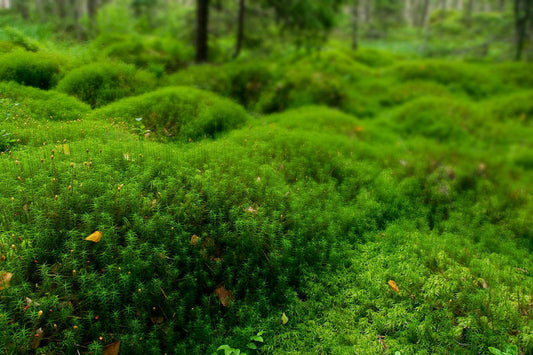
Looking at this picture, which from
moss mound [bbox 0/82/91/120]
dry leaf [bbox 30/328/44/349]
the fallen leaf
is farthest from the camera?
moss mound [bbox 0/82/91/120]

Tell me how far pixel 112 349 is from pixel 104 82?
5386 mm

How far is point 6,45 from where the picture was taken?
19.5 feet

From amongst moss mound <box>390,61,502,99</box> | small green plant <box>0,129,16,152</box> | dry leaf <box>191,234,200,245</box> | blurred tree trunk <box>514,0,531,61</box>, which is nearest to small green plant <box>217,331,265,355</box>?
dry leaf <box>191,234,200,245</box>

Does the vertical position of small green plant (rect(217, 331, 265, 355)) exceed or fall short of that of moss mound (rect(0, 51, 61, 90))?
it falls short

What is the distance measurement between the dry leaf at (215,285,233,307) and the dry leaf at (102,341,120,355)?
3.41 feet

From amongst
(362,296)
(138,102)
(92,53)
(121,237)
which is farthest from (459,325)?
(92,53)

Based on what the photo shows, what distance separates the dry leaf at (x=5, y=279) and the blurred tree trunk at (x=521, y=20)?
14654 mm

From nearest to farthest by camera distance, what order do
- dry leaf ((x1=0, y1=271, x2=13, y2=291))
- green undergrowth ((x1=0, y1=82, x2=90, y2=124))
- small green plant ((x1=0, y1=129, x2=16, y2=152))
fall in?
dry leaf ((x1=0, y1=271, x2=13, y2=291)), small green plant ((x1=0, y1=129, x2=16, y2=152)), green undergrowth ((x1=0, y1=82, x2=90, y2=124))

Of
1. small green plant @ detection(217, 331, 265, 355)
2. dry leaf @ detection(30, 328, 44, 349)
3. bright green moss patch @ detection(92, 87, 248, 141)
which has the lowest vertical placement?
small green plant @ detection(217, 331, 265, 355)

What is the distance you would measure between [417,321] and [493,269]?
1.49 m

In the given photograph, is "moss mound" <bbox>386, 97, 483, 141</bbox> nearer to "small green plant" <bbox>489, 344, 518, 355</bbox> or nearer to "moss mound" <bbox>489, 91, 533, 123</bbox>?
"moss mound" <bbox>489, 91, 533, 123</bbox>

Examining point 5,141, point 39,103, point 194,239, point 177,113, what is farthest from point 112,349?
point 39,103

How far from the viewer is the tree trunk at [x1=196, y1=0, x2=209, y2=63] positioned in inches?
319

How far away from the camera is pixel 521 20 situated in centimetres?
1013
